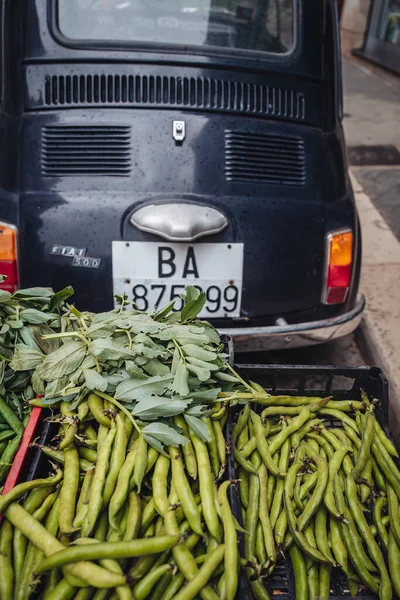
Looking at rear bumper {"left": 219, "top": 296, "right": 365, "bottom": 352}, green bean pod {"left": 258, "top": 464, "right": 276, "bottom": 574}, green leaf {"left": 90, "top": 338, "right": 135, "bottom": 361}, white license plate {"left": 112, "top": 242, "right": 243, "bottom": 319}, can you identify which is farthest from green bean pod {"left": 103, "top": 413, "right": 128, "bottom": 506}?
rear bumper {"left": 219, "top": 296, "right": 365, "bottom": 352}

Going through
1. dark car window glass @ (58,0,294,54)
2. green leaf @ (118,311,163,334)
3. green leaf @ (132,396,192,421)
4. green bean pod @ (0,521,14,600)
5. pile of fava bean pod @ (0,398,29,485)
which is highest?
dark car window glass @ (58,0,294,54)

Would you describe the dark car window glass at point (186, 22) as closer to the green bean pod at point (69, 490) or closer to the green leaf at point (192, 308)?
the green leaf at point (192, 308)

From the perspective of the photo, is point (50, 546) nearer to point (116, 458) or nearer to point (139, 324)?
point (116, 458)

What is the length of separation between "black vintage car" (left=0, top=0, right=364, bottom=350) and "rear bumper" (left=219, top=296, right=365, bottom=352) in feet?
0.04

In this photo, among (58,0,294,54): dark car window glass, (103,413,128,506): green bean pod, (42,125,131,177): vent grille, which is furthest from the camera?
(58,0,294,54): dark car window glass

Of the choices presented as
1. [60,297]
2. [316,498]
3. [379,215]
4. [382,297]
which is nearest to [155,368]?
[60,297]

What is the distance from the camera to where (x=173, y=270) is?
3.03 m

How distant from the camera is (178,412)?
1967 millimetres

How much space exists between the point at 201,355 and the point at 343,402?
33.0 inches

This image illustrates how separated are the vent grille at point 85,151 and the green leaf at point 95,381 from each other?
139 centimetres

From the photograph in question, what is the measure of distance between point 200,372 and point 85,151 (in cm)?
162

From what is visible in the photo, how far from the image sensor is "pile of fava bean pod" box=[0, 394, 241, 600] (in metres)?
Result: 1.60

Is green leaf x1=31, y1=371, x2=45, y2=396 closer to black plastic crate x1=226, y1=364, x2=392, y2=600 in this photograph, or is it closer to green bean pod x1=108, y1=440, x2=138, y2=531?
green bean pod x1=108, y1=440, x2=138, y2=531

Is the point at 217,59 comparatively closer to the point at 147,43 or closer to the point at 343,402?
the point at 147,43
